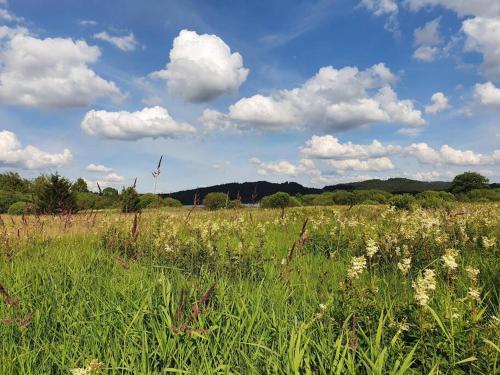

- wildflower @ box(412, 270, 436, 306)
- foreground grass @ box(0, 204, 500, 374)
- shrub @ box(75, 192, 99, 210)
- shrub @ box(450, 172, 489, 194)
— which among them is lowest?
foreground grass @ box(0, 204, 500, 374)

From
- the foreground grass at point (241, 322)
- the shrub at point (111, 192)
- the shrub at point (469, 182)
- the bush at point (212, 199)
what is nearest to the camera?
the foreground grass at point (241, 322)

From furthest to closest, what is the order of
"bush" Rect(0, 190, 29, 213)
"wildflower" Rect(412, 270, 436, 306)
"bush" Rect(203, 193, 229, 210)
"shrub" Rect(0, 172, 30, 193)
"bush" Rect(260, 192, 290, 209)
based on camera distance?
"shrub" Rect(0, 172, 30, 193)
"bush" Rect(0, 190, 29, 213)
"bush" Rect(260, 192, 290, 209)
"bush" Rect(203, 193, 229, 210)
"wildflower" Rect(412, 270, 436, 306)

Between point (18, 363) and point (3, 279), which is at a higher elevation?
point (3, 279)

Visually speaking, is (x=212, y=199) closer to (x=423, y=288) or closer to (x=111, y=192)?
(x=111, y=192)

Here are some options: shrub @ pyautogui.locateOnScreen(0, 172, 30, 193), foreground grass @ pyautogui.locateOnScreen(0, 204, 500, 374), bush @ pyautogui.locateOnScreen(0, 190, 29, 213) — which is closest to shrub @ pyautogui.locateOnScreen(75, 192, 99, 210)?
foreground grass @ pyautogui.locateOnScreen(0, 204, 500, 374)

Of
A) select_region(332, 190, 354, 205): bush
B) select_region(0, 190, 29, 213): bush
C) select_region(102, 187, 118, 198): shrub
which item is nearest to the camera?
select_region(102, 187, 118, 198): shrub

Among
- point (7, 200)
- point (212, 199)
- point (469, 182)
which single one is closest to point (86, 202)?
point (212, 199)

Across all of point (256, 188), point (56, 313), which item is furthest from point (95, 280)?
point (256, 188)

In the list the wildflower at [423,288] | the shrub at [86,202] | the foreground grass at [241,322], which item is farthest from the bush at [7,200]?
the wildflower at [423,288]

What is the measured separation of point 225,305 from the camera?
13.0ft

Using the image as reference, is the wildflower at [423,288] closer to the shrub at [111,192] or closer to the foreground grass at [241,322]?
the foreground grass at [241,322]

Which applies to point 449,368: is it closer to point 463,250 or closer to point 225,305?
point 225,305

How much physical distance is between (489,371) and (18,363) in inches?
149

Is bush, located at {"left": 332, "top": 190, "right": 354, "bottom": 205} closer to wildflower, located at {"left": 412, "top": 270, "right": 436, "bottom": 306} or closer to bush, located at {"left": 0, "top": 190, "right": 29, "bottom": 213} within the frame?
bush, located at {"left": 0, "top": 190, "right": 29, "bottom": 213}
